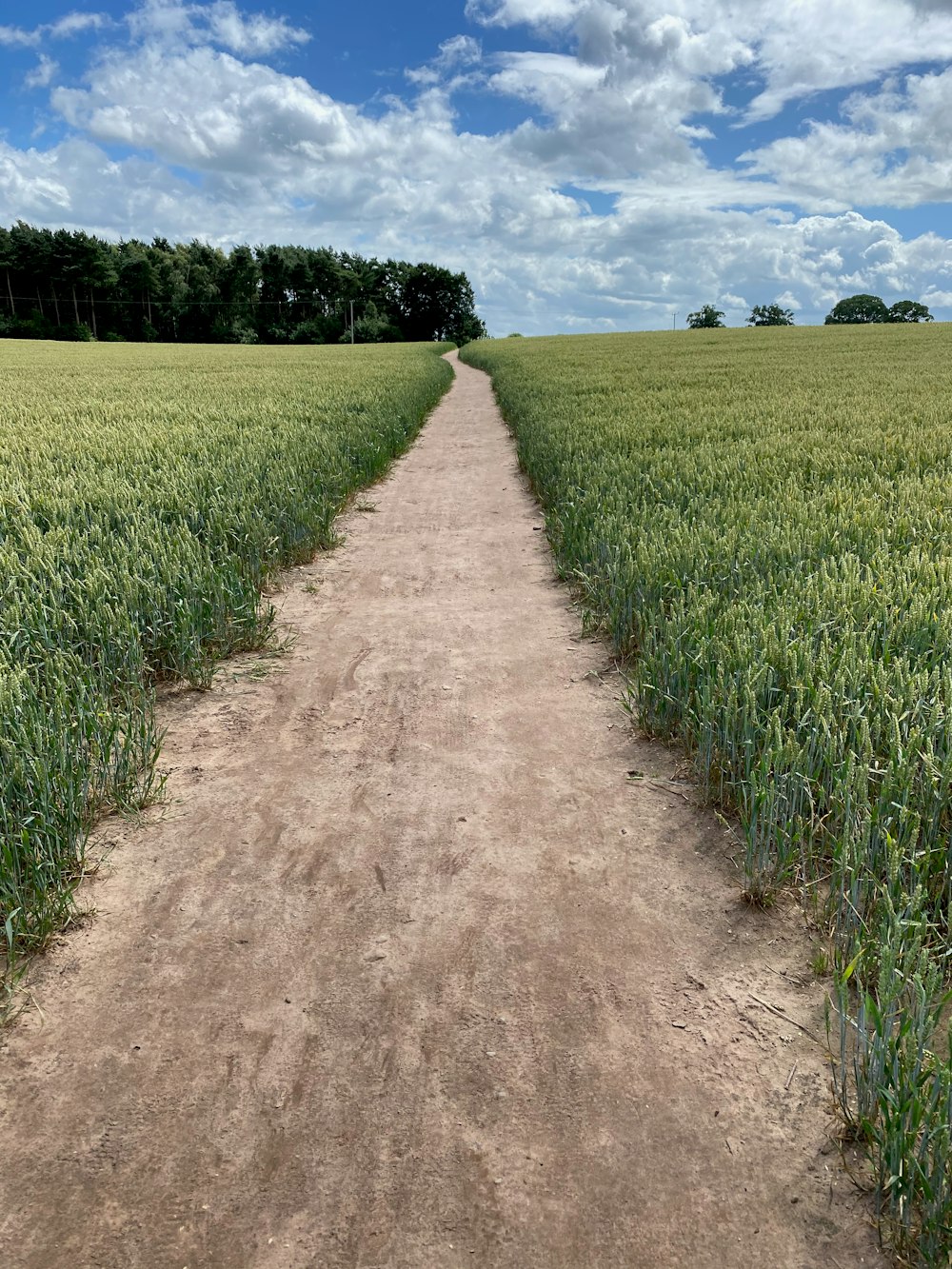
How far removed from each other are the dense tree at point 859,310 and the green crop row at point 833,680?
121 m

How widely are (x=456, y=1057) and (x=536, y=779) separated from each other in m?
1.63

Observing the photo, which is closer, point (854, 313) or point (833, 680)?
point (833, 680)

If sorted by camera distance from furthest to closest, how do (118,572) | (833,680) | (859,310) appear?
1. (859,310)
2. (118,572)
3. (833,680)

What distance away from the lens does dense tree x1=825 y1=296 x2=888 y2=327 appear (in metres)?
112

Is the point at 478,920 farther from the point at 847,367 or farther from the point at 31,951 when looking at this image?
the point at 847,367

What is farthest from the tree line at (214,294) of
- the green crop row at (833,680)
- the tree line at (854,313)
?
the green crop row at (833,680)

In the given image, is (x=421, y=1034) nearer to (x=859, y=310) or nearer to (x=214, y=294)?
(x=214, y=294)

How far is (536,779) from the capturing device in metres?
3.74

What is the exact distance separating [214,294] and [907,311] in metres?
87.8

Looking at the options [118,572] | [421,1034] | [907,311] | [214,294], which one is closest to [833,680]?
[421,1034]

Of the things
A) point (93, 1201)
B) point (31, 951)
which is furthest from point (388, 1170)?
point (31, 951)

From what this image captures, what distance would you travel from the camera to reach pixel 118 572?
4.91 m

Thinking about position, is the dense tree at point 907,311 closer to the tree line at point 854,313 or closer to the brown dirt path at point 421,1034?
the tree line at point 854,313

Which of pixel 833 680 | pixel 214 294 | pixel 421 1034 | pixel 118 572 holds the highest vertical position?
pixel 214 294
